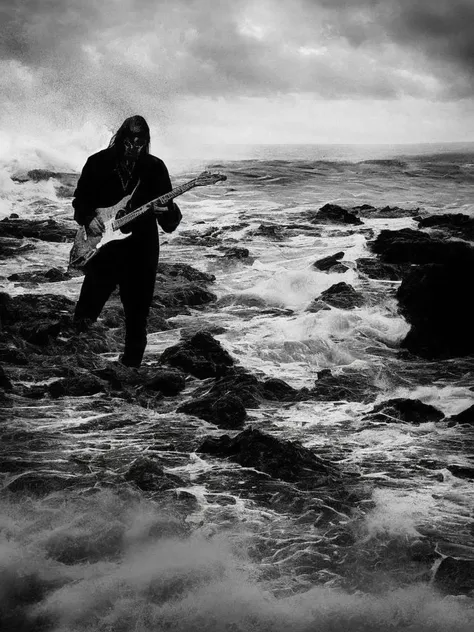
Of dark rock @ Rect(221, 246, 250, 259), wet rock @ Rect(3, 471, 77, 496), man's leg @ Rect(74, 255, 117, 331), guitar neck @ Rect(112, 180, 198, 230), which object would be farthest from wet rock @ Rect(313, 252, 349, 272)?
wet rock @ Rect(3, 471, 77, 496)

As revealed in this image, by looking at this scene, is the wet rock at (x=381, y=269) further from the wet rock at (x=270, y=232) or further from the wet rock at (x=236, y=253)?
the wet rock at (x=270, y=232)

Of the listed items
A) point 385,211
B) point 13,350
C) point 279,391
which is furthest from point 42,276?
Result: point 385,211

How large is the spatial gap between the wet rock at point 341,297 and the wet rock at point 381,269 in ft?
3.94

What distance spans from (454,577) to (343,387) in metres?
2.64

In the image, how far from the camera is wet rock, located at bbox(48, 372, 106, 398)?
17.5 feet

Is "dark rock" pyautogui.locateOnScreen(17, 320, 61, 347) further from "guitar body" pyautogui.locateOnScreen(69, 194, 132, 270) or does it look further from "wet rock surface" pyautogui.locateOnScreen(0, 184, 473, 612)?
"guitar body" pyautogui.locateOnScreen(69, 194, 132, 270)

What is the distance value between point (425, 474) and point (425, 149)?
3112 cm

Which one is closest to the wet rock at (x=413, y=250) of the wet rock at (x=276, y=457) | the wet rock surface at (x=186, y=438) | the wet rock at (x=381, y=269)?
the wet rock at (x=381, y=269)

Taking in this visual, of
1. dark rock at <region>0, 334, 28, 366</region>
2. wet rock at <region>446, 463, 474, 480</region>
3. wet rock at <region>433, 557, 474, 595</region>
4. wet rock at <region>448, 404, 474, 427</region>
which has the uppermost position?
dark rock at <region>0, 334, 28, 366</region>

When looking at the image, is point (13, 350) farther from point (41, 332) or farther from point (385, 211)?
point (385, 211)

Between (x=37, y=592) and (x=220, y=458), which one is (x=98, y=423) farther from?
(x=37, y=592)

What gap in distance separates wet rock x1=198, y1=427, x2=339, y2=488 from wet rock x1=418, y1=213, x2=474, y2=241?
9.72 m

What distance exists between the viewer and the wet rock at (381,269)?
1015 centimetres

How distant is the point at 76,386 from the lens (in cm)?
541
